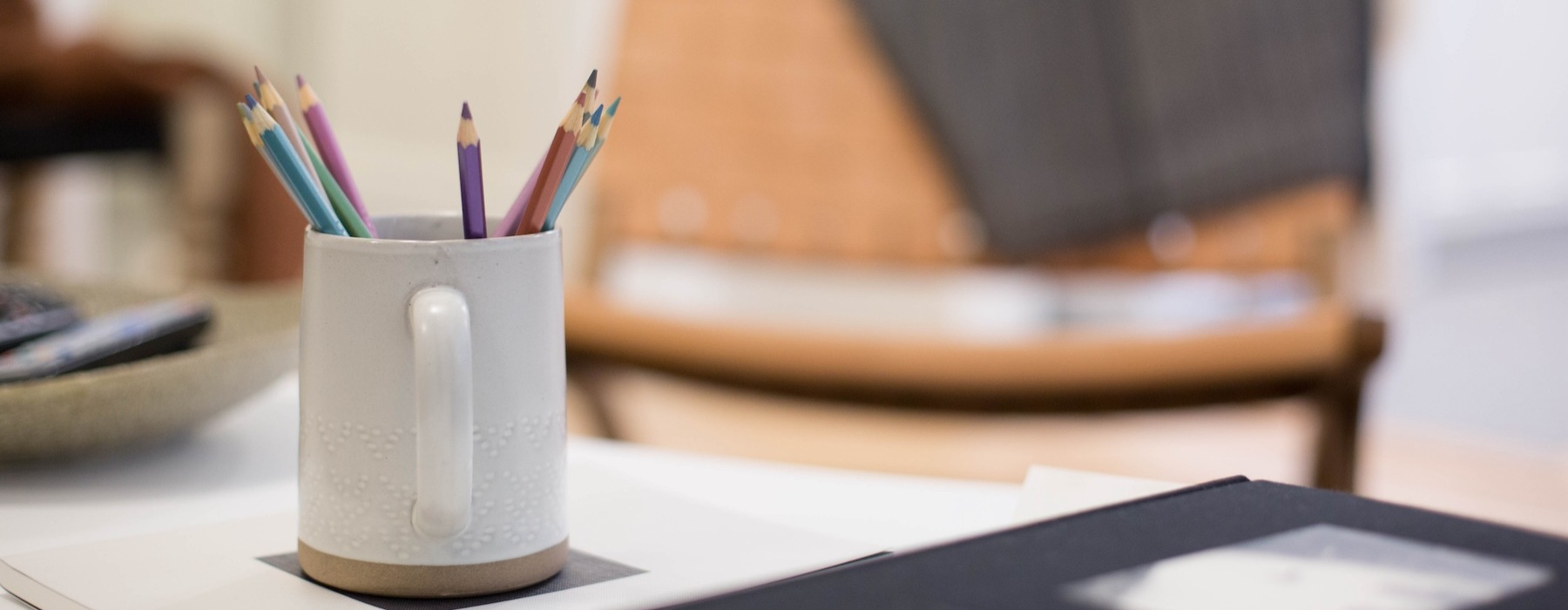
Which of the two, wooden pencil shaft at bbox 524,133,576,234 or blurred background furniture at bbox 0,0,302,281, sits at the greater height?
blurred background furniture at bbox 0,0,302,281

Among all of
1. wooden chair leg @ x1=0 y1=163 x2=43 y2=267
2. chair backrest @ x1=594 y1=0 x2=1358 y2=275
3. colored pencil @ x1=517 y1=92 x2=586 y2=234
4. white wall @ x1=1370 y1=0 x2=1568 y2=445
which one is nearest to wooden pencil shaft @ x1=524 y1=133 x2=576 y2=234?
colored pencil @ x1=517 y1=92 x2=586 y2=234

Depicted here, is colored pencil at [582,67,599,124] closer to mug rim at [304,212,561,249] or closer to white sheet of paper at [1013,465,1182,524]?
mug rim at [304,212,561,249]

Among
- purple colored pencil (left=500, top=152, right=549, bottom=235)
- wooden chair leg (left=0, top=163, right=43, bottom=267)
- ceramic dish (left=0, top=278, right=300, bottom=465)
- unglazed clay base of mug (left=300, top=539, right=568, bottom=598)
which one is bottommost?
unglazed clay base of mug (left=300, top=539, right=568, bottom=598)

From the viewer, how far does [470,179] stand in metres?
0.33

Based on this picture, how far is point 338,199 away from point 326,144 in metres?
0.01

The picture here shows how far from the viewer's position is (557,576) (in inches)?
14.2

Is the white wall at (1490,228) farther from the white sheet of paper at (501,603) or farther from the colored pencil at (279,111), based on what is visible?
the colored pencil at (279,111)

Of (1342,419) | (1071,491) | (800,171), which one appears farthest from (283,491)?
(800,171)

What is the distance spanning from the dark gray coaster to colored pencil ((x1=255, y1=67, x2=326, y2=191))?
0.33ft

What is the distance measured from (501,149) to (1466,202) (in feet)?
4.74

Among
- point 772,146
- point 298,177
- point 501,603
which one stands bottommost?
point 501,603

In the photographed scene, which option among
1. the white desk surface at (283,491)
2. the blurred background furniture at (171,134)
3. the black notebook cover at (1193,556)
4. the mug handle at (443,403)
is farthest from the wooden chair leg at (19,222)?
the black notebook cover at (1193,556)

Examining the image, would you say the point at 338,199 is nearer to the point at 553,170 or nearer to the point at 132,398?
the point at 553,170

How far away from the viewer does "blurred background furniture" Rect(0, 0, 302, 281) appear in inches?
56.4
